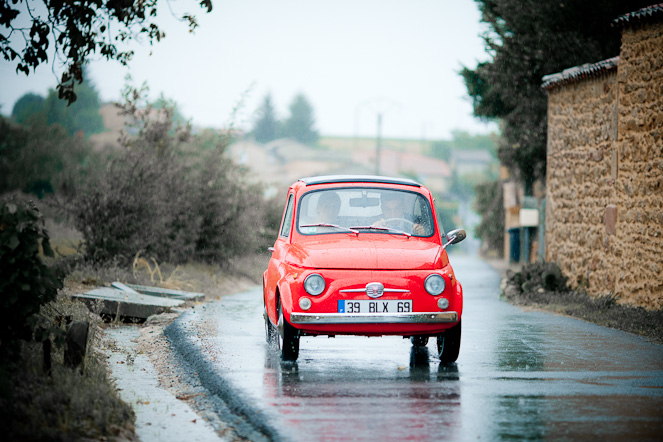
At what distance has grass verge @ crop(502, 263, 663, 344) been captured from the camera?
12070 millimetres

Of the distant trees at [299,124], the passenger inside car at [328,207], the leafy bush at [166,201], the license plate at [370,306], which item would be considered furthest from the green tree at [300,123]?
the license plate at [370,306]

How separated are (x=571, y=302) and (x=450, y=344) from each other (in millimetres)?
7115

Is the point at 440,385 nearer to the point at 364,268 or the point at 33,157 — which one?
the point at 364,268

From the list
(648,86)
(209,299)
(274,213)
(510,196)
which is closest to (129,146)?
(209,299)

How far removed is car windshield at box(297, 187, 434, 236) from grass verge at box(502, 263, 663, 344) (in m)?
3.42

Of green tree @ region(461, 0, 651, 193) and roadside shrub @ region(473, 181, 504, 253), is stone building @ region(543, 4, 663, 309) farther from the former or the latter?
roadside shrub @ region(473, 181, 504, 253)

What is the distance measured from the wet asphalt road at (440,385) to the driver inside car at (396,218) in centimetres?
143

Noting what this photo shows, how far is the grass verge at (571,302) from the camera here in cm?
1207

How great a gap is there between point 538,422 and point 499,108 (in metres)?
20.5

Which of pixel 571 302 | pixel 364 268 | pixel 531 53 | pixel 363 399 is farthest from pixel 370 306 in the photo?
pixel 531 53

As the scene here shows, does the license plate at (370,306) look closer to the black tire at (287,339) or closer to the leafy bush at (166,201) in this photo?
the black tire at (287,339)

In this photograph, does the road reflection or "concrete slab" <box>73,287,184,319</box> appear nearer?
the road reflection

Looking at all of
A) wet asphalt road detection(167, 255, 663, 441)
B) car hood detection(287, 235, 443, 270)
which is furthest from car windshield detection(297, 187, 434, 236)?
wet asphalt road detection(167, 255, 663, 441)

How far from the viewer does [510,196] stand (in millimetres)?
37719
